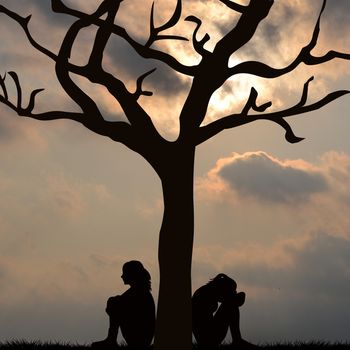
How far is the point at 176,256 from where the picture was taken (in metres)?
12.7

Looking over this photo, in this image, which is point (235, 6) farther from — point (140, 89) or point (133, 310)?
point (133, 310)

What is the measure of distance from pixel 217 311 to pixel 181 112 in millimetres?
3149

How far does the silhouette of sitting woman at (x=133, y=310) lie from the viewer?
12258 mm

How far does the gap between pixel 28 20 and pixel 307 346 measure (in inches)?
299

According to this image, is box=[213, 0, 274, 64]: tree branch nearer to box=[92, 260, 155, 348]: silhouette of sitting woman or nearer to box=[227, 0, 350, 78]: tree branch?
box=[227, 0, 350, 78]: tree branch

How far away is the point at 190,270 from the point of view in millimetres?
12805

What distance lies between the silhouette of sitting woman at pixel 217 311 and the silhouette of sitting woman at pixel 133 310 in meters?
0.73

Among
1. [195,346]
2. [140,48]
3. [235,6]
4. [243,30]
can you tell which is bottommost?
[195,346]

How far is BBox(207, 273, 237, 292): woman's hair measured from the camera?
12484 millimetres

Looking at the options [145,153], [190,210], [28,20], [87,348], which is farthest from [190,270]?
[28,20]

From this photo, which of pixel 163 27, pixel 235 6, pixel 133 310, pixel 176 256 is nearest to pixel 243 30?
pixel 235 6

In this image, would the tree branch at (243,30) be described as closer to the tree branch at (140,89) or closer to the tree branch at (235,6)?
the tree branch at (235,6)

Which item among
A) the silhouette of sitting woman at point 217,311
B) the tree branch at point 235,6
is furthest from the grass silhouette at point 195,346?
the tree branch at point 235,6

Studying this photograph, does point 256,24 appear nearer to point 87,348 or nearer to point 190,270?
point 190,270
